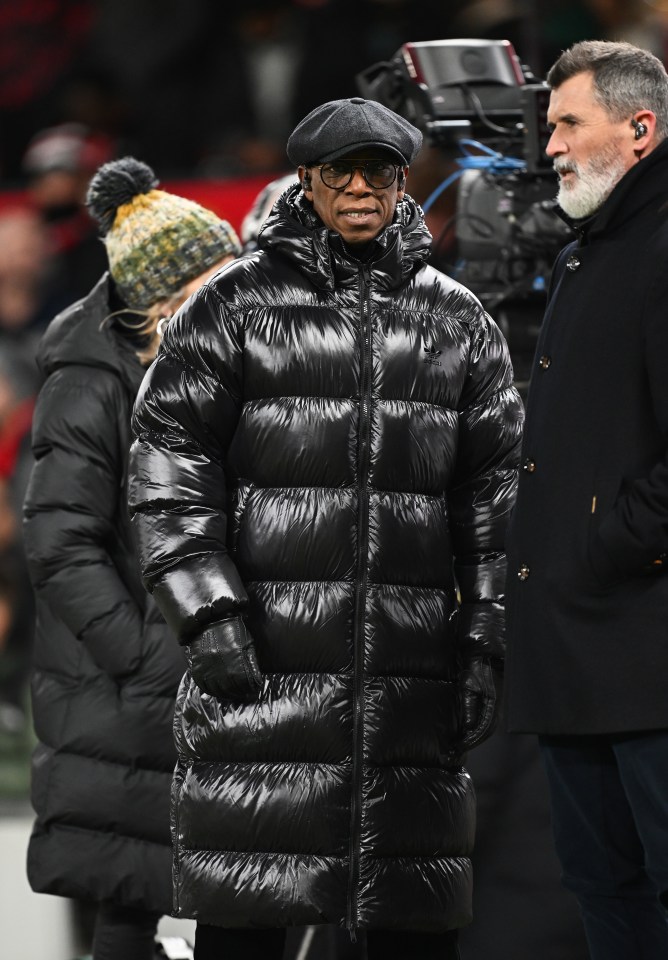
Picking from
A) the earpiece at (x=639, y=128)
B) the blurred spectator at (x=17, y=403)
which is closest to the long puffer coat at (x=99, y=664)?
the earpiece at (x=639, y=128)

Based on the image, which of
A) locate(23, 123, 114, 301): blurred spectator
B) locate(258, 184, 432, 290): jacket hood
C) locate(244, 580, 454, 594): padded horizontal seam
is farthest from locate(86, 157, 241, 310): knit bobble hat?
locate(23, 123, 114, 301): blurred spectator

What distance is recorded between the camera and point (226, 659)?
2.14 metres

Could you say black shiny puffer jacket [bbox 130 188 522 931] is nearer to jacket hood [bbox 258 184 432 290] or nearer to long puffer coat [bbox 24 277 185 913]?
jacket hood [bbox 258 184 432 290]

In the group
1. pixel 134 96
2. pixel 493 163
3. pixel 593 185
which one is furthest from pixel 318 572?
pixel 134 96

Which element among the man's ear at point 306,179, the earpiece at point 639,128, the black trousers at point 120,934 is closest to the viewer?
the earpiece at point 639,128

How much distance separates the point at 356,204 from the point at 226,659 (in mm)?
647

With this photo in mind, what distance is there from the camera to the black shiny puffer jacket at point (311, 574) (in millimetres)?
2178

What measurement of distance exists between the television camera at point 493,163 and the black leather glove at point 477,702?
1011 millimetres

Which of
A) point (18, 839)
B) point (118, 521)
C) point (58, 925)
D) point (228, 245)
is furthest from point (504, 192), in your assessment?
point (18, 839)

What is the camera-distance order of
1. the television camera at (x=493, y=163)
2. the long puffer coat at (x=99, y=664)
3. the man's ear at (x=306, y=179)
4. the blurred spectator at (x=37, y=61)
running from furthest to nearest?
the blurred spectator at (x=37, y=61) < the television camera at (x=493, y=163) < the long puffer coat at (x=99, y=664) < the man's ear at (x=306, y=179)

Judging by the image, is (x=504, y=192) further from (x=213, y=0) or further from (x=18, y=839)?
(x=213, y=0)

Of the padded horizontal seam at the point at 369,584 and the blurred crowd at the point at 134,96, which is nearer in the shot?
the padded horizontal seam at the point at 369,584

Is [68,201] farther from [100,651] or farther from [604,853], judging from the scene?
[604,853]

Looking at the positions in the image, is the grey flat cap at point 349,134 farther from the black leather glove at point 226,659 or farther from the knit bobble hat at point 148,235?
the black leather glove at point 226,659
